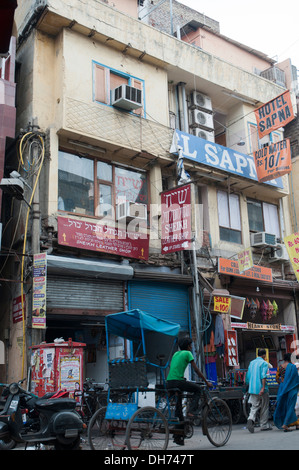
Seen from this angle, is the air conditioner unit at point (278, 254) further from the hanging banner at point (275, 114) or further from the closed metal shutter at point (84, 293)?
the closed metal shutter at point (84, 293)

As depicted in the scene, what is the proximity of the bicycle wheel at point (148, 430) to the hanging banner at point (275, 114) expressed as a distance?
11566mm

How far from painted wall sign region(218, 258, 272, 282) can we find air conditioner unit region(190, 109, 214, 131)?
506 cm

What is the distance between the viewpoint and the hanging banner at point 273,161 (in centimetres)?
1692

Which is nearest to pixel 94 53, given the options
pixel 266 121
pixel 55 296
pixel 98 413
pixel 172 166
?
pixel 172 166

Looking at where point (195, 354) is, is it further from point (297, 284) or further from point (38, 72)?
point (38, 72)

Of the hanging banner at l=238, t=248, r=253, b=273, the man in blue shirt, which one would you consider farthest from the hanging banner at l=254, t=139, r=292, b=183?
the man in blue shirt

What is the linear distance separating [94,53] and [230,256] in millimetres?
7899

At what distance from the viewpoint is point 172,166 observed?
16.7m

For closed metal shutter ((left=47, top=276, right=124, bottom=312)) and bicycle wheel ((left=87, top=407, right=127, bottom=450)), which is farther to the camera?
closed metal shutter ((left=47, top=276, right=124, bottom=312))

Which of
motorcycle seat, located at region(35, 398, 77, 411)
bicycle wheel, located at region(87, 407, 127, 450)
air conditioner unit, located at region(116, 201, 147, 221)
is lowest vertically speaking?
bicycle wheel, located at region(87, 407, 127, 450)

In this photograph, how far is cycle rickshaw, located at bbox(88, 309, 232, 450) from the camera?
7438 mm

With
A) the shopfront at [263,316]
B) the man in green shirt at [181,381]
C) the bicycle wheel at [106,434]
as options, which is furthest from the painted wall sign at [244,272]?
the bicycle wheel at [106,434]

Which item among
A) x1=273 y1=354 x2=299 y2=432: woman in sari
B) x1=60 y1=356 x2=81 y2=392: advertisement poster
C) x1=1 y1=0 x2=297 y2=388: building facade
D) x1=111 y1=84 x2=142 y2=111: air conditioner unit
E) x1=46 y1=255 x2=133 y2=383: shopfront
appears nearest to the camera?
x1=273 y1=354 x2=299 y2=432: woman in sari

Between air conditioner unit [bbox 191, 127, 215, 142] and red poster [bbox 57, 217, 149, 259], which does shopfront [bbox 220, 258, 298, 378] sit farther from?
air conditioner unit [bbox 191, 127, 215, 142]
